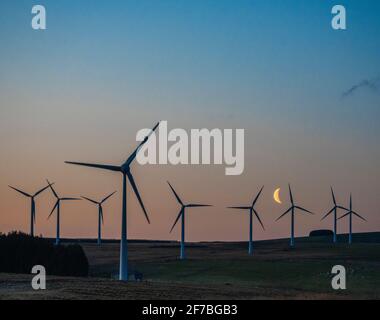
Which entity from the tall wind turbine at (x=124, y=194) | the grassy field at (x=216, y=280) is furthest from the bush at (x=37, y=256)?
the tall wind turbine at (x=124, y=194)

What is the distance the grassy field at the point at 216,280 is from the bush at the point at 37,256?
3.58 metres

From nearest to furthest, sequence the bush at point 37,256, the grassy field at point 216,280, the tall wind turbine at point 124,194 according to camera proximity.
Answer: the grassy field at point 216,280, the tall wind turbine at point 124,194, the bush at point 37,256

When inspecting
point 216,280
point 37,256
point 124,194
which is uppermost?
point 124,194

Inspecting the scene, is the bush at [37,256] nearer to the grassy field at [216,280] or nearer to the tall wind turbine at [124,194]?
the grassy field at [216,280]

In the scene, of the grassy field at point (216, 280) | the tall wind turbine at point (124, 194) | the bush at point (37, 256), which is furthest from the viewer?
the bush at point (37, 256)

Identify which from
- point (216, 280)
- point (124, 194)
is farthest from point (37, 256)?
point (124, 194)

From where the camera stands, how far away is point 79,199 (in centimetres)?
17012

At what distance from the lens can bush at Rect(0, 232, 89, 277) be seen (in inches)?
4225

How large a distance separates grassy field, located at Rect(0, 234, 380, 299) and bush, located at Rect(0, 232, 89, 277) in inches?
141

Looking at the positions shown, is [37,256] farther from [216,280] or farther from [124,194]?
[124,194]

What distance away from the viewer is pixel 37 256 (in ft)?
356

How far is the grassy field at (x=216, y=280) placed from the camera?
6178 centimetres

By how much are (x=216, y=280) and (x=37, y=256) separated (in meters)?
22.5

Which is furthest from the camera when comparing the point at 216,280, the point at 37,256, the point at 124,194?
the point at 37,256
